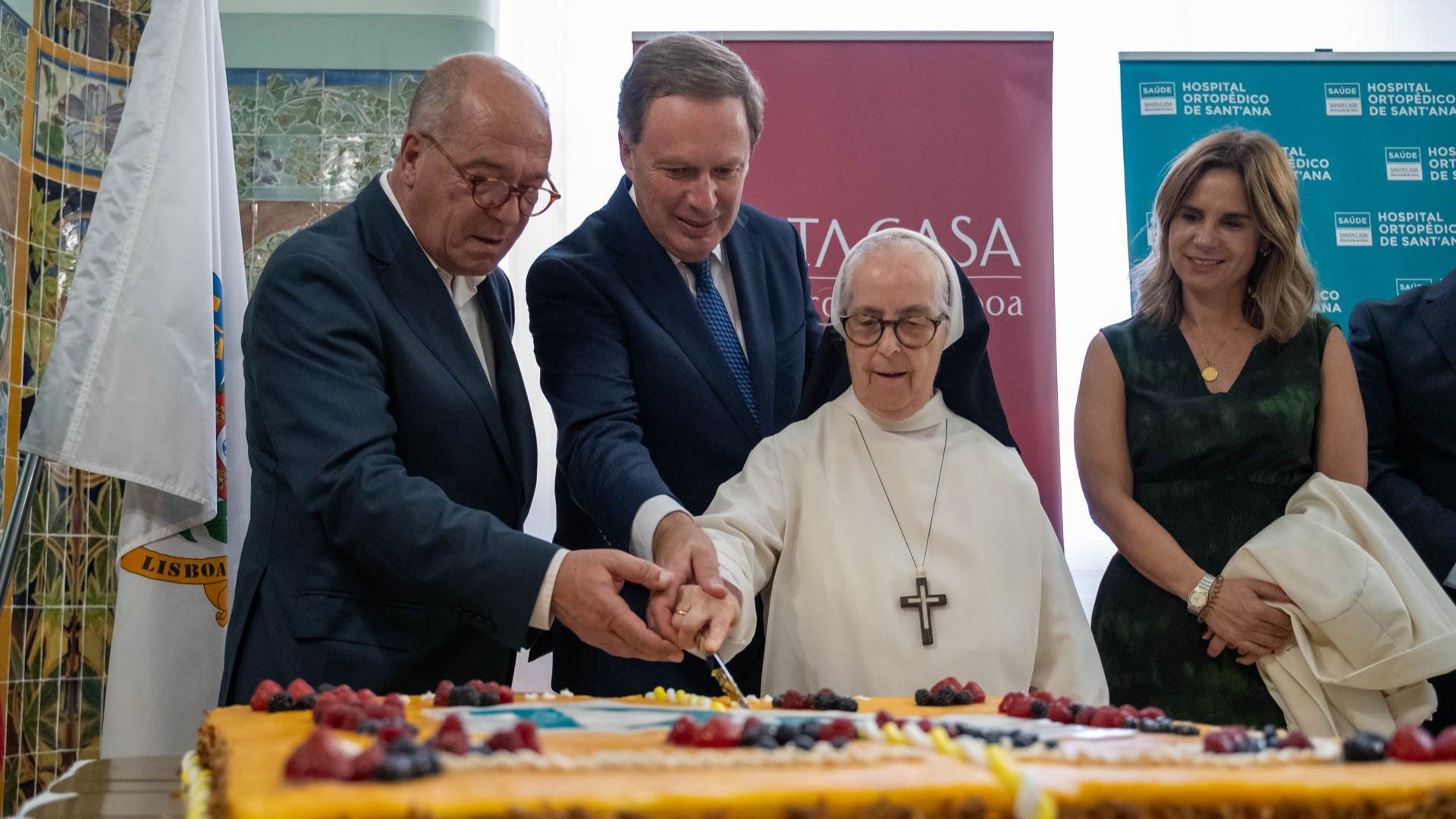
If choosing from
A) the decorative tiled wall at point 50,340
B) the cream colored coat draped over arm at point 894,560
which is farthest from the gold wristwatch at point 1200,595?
the decorative tiled wall at point 50,340

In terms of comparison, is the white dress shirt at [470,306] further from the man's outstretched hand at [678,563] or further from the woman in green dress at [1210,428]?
the woman in green dress at [1210,428]

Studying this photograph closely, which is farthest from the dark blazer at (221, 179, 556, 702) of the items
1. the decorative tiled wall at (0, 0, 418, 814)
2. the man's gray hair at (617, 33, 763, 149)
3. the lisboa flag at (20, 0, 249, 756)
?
the decorative tiled wall at (0, 0, 418, 814)

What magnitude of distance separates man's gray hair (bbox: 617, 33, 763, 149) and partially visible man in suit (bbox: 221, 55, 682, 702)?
25cm

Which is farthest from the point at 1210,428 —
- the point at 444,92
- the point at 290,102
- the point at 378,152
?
the point at 290,102

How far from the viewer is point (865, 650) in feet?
9.22

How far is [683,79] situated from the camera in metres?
3.14

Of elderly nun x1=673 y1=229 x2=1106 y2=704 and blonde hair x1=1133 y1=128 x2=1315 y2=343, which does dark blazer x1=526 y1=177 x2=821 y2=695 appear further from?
blonde hair x1=1133 y1=128 x2=1315 y2=343

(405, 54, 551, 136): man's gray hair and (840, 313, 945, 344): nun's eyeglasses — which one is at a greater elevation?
(405, 54, 551, 136): man's gray hair

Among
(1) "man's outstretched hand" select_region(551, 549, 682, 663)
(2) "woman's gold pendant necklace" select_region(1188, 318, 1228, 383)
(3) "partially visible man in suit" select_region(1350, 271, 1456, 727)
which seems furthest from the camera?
(3) "partially visible man in suit" select_region(1350, 271, 1456, 727)

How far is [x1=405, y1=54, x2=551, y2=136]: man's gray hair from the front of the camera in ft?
9.84

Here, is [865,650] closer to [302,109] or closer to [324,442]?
[324,442]

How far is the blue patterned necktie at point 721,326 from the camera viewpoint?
3.29m

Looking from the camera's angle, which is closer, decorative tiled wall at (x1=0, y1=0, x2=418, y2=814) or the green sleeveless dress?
the green sleeveless dress

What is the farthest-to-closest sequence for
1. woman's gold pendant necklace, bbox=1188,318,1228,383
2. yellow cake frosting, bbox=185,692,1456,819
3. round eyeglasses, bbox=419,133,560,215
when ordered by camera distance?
1. woman's gold pendant necklace, bbox=1188,318,1228,383
2. round eyeglasses, bbox=419,133,560,215
3. yellow cake frosting, bbox=185,692,1456,819
